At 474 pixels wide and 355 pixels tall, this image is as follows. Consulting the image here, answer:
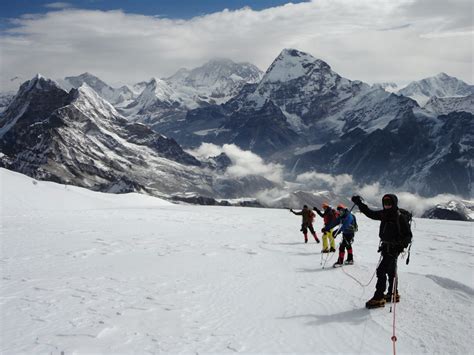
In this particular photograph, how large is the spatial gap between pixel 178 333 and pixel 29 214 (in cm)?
2919

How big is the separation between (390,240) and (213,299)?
5.03 metres

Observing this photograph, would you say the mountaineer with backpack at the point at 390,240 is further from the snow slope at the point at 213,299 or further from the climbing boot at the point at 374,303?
the snow slope at the point at 213,299

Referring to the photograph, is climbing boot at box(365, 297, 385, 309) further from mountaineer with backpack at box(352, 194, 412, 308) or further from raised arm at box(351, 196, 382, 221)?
raised arm at box(351, 196, 382, 221)

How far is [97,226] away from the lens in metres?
27.3

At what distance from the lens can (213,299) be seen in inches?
454

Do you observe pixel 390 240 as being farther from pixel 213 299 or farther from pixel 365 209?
pixel 213 299

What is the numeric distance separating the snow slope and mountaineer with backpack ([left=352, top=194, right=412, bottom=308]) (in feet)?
1.56

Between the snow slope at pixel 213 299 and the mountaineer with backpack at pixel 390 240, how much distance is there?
48 centimetres

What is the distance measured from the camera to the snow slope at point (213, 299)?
29.0 ft

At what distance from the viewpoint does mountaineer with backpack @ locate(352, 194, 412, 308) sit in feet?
36.4

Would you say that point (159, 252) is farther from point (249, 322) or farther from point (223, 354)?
point (223, 354)

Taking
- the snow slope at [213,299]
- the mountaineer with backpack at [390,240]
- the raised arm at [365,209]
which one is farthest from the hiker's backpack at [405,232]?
the snow slope at [213,299]

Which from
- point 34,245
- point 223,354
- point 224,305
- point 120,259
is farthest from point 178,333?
point 34,245

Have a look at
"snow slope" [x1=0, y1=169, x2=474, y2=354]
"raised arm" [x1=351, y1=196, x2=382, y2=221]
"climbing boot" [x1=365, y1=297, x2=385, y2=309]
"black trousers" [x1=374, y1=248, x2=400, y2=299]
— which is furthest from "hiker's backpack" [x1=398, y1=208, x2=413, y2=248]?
"snow slope" [x1=0, y1=169, x2=474, y2=354]
